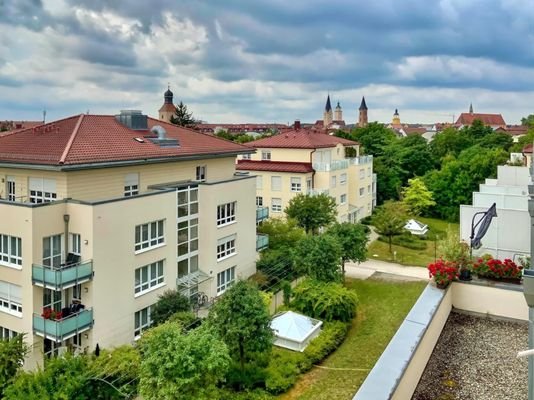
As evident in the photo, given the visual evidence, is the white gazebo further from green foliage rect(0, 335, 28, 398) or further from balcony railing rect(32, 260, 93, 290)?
green foliage rect(0, 335, 28, 398)

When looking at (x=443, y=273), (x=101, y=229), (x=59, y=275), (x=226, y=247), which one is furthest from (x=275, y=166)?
(x=443, y=273)

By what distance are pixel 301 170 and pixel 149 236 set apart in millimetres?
22265

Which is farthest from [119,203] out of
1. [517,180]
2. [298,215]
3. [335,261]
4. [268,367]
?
[517,180]

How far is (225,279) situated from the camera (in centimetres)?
2794

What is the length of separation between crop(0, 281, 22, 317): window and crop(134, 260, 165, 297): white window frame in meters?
4.75

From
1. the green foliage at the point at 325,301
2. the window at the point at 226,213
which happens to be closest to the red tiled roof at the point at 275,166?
the window at the point at 226,213

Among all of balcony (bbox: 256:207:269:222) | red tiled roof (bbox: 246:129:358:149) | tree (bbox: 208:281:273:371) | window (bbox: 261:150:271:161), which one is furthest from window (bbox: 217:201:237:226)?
window (bbox: 261:150:271:161)

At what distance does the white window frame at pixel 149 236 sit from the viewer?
2152cm

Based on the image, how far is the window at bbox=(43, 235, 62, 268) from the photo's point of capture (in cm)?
1862

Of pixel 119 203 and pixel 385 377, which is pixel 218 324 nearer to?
pixel 119 203

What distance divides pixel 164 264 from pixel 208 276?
3.46m

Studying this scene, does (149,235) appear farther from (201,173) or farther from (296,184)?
(296,184)

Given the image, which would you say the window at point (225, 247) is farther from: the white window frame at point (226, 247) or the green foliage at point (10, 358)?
the green foliage at point (10, 358)

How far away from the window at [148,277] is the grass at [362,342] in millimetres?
8249
